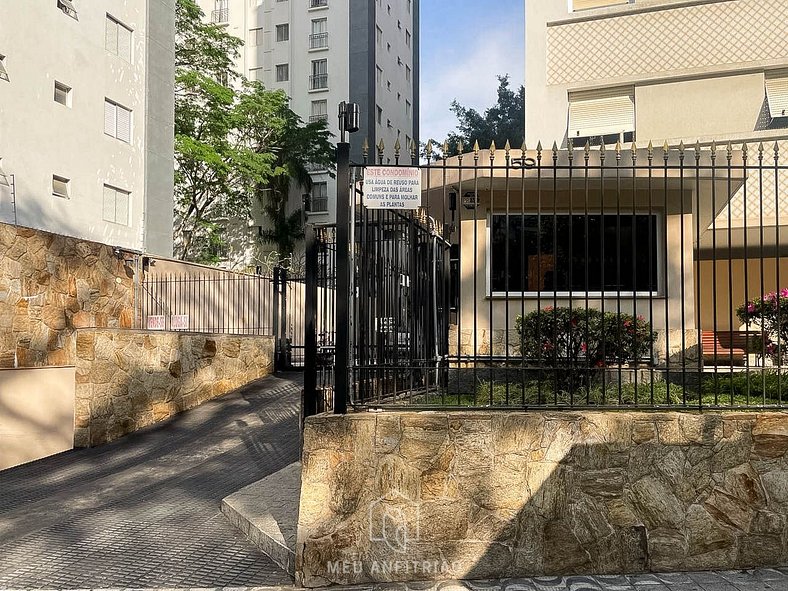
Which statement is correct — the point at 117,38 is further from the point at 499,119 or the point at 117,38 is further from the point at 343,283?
the point at 499,119

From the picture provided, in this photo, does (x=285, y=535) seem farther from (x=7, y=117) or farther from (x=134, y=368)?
(x=7, y=117)

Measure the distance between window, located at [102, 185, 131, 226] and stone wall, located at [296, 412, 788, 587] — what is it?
18.7 meters

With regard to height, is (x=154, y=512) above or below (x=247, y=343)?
below

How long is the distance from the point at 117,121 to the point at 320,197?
16406mm

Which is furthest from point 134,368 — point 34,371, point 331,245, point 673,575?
point 673,575

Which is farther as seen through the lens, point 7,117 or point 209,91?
point 209,91

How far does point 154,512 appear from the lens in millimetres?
6273

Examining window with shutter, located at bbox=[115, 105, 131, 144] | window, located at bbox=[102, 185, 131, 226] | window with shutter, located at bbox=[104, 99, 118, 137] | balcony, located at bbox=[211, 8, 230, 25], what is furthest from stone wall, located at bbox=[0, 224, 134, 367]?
balcony, located at bbox=[211, 8, 230, 25]

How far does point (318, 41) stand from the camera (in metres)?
38.7

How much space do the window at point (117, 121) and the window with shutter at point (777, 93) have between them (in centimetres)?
1774

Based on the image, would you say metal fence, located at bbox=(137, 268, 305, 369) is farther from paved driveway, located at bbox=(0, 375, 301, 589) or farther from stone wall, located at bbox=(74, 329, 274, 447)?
paved driveway, located at bbox=(0, 375, 301, 589)

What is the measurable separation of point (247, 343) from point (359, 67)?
27840mm

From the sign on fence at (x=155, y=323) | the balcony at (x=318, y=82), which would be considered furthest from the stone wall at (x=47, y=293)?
the balcony at (x=318, y=82)
